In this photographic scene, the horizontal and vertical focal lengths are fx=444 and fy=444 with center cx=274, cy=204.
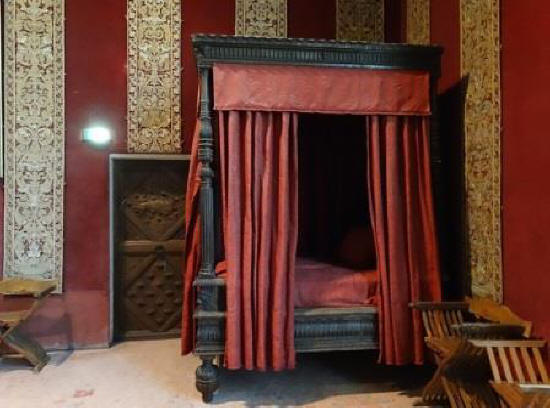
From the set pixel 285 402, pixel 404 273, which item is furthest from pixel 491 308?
pixel 285 402

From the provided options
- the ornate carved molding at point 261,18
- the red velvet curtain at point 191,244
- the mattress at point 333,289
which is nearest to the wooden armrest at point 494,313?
the mattress at point 333,289

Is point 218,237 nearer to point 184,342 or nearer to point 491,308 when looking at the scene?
point 184,342

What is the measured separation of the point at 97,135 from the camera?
3.72m

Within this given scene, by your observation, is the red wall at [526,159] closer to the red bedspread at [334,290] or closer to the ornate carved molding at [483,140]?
the ornate carved molding at [483,140]

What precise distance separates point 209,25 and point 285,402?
3.13 m

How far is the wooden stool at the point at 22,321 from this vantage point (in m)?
3.24

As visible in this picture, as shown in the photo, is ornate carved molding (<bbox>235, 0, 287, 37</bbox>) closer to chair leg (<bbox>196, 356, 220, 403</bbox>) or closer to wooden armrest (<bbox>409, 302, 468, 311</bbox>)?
wooden armrest (<bbox>409, 302, 468, 311</bbox>)

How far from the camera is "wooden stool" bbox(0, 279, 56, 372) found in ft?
10.6

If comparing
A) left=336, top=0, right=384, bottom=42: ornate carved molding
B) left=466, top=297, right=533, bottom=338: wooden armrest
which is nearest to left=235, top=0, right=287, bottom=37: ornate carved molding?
left=336, top=0, right=384, bottom=42: ornate carved molding

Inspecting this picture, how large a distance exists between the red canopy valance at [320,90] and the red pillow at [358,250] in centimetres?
97

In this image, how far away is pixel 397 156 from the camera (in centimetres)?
284

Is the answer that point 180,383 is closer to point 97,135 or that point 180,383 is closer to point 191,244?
point 191,244

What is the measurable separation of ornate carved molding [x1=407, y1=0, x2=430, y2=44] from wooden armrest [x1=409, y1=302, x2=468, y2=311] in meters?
1.98

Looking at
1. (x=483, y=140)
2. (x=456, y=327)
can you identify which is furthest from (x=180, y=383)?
(x=483, y=140)
